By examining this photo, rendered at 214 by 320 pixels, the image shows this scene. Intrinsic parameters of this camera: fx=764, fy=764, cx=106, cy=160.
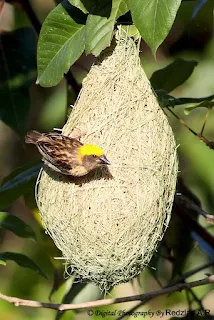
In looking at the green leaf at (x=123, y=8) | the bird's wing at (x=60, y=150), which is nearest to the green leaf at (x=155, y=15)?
the green leaf at (x=123, y=8)

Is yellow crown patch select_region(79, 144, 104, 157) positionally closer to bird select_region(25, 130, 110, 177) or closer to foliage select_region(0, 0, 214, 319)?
bird select_region(25, 130, 110, 177)

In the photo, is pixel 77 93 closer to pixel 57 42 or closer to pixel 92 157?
pixel 57 42

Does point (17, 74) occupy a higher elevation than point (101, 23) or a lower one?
lower

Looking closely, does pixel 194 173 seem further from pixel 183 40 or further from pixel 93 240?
pixel 93 240

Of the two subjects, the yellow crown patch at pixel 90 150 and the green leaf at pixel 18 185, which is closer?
the yellow crown patch at pixel 90 150

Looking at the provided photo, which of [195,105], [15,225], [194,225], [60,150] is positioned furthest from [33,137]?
[194,225]

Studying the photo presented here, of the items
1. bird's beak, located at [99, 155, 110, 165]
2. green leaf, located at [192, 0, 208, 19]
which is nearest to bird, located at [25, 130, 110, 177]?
bird's beak, located at [99, 155, 110, 165]

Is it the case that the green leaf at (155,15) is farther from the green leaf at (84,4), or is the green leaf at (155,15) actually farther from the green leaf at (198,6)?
the green leaf at (198,6)

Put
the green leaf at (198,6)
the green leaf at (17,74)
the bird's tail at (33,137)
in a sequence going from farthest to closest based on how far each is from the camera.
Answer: the green leaf at (17,74)
the green leaf at (198,6)
the bird's tail at (33,137)
